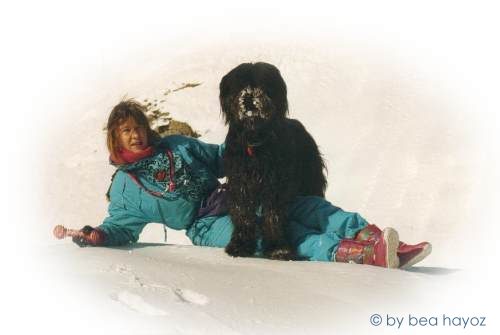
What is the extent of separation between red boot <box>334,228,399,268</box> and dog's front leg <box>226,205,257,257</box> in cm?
59

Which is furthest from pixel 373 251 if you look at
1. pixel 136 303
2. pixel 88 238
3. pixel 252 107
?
pixel 88 238

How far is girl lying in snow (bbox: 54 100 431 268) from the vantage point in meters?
4.75

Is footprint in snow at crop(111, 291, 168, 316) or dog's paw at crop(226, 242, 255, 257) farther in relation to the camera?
dog's paw at crop(226, 242, 255, 257)

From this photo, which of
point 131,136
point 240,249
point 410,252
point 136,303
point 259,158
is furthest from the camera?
point 131,136

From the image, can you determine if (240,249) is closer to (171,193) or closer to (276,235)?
(276,235)

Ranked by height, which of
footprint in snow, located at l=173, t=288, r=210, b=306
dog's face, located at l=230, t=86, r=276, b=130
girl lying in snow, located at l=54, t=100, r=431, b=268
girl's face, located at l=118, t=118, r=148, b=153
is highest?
dog's face, located at l=230, t=86, r=276, b=130

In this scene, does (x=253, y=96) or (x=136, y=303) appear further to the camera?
(x=253, y=96)

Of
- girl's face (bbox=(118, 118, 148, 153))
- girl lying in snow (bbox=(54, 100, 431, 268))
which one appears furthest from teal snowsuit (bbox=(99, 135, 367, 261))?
girl's face (bbox=(118, 118, 148, 153))

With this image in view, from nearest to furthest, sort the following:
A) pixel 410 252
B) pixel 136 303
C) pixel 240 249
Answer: pixel 136 303, pixel 410 252, pixel 240 249

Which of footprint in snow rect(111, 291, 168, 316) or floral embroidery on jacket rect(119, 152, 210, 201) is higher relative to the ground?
floral embroidery on jacket rect(119, 152, 210, 201)

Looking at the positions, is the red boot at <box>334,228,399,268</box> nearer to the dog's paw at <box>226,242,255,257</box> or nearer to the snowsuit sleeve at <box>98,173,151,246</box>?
the dog's paw at <box>226,242,255,257</box>

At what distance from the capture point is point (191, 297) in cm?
354

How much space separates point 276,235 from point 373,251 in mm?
659

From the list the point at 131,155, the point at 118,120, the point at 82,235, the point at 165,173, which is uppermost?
the point at 118,120
